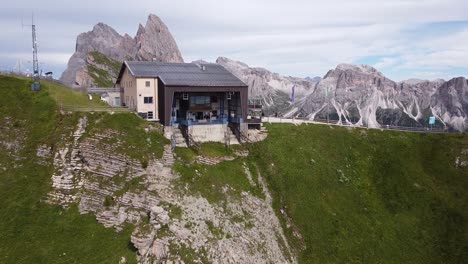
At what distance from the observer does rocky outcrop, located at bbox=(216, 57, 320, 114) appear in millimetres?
150750

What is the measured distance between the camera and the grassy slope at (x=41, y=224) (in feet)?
119

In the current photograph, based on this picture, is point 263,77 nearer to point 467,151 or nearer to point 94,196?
point 467,151

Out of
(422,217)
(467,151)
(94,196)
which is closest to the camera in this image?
(94,196)

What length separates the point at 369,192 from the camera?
178 ft

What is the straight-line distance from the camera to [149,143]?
4766cm

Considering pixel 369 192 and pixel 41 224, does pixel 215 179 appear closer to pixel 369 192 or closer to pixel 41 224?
pixel 41 224

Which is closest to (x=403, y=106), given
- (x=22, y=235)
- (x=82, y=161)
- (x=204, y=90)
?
(x=204, y=90)

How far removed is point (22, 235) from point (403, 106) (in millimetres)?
115943

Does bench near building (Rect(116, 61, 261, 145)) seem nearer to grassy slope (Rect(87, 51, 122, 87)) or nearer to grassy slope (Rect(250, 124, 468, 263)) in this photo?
grassy slope (Rect(250, 124, 468, 263))

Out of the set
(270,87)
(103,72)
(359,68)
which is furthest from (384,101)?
(103,72)

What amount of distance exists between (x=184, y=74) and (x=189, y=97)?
3.59 m

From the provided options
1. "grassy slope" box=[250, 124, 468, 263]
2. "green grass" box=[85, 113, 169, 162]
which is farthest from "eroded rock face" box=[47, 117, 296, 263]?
"grassy slope" box=[250, 124, 468, 263]

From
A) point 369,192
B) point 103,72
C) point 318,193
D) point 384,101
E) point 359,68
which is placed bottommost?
point 369,192

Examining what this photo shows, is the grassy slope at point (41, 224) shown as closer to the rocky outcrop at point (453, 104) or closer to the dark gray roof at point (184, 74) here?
the dark gray roof at point (184, 74)
